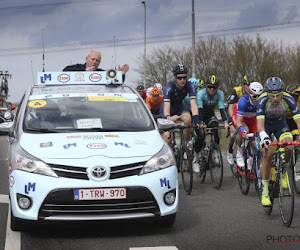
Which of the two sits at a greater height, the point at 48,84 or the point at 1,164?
the point at 48,84

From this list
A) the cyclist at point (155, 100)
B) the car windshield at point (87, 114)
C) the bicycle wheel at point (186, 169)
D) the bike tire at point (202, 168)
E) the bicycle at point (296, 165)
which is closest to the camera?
the car windshield at point (87, 114)

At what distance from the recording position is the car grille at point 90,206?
635 cm

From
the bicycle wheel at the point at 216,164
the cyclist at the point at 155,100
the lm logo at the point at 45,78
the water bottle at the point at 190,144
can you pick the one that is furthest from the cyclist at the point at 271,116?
the cyclist at the point at 155,100

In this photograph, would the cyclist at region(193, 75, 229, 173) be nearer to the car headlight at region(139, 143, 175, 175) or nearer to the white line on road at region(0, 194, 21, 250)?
the car headlight at region(139, 143, 175, 175)

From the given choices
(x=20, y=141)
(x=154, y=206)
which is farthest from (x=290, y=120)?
(x=20, y=141)

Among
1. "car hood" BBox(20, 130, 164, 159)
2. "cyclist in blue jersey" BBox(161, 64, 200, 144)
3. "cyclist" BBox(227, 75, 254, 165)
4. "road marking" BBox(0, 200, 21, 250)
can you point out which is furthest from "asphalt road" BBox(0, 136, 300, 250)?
"cyclist" BBox(227, 75, 254, 165)

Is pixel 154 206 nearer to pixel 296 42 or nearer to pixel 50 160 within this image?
pixel 50 160

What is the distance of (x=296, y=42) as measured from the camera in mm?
Result: 56000

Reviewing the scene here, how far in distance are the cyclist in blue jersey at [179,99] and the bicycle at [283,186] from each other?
2.78 meters

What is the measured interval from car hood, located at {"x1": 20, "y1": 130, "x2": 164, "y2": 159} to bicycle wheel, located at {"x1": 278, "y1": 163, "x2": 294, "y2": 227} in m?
1.45

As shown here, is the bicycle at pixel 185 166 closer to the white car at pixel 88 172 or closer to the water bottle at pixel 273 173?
the water bottle at pixel 273 173

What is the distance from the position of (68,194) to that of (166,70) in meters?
51.0

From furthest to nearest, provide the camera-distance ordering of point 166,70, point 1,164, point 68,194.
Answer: point 166,70 < point 1,164 < point 68,194

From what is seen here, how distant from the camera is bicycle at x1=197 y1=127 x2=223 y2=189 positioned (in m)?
10.4
